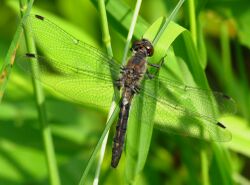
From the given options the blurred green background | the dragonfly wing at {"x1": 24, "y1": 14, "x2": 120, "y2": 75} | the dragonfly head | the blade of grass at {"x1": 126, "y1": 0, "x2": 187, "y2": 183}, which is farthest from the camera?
the blurred green background

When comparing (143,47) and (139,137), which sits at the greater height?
(143,47)

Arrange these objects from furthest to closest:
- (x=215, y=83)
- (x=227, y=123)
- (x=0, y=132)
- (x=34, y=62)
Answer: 1. (x=215, y=83)
2. (x=0, y=132)
3. (x=227, y=123)
4. (x=34, y=62)

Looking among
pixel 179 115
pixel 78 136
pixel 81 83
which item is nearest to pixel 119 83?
pixel 81 83

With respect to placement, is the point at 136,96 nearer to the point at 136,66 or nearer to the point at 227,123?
the point at 136,66

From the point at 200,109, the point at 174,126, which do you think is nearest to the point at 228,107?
the point at 200,109

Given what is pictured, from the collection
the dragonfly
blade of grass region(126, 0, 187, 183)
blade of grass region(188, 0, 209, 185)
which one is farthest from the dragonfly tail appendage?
blade of grass region(188, 0, 209, 185)

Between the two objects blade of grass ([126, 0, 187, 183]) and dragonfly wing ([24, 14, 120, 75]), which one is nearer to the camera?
blade of grass ([126, 0, 187, 183])

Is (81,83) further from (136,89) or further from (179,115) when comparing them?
(179,115)

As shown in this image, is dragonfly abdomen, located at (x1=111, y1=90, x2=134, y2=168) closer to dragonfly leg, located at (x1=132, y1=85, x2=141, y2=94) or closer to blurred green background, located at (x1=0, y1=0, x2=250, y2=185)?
dragonfly leg, located at (x1=132, y1=85, x2=141, y2=94)
